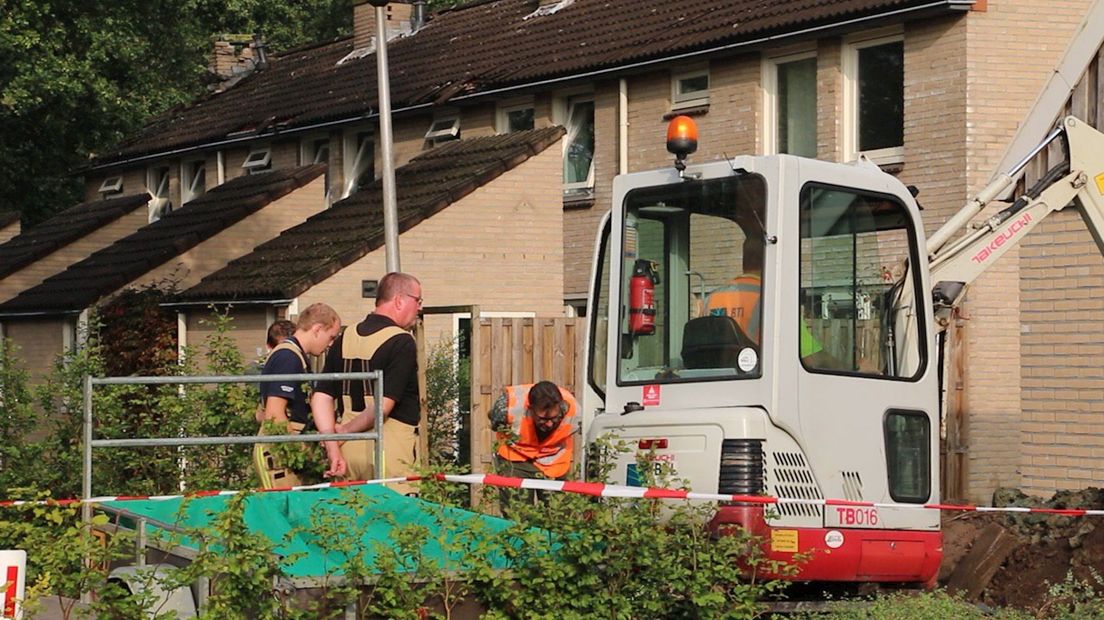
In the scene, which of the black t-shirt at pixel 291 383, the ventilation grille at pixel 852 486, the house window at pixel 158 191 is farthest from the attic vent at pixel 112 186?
the ventilation grille at pixel 852 486

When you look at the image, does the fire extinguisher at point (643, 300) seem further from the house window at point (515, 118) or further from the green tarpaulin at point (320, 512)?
A: the house window at point (515, 118)

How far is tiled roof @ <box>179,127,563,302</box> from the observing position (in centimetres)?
2162

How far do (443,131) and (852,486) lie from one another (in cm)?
1995

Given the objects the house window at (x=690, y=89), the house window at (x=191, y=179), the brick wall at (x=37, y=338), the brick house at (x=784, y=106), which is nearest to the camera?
the brick house at (x=784, y=106)

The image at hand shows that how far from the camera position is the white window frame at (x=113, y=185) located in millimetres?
40375

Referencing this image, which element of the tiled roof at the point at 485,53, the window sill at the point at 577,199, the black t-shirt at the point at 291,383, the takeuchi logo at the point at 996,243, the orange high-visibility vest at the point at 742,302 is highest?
the tiled roof at the point at 485,53

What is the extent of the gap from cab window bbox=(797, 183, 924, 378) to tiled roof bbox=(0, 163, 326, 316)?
1887cm

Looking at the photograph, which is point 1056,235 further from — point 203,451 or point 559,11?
point 559,11

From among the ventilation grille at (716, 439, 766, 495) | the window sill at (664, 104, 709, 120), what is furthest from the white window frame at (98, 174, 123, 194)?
the ventilation grille at (716, 439, 766, 495)

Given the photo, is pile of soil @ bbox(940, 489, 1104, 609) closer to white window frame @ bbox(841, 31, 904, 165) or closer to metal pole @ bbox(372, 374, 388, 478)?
metal pole @ bbox(372, 374, 388, 478)

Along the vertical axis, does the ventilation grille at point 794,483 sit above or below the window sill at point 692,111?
below

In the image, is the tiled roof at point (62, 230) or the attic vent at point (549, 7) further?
the tiled roof at point (62, 230)

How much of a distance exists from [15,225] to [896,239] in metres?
37.0

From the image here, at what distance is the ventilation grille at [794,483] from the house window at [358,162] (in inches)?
897
